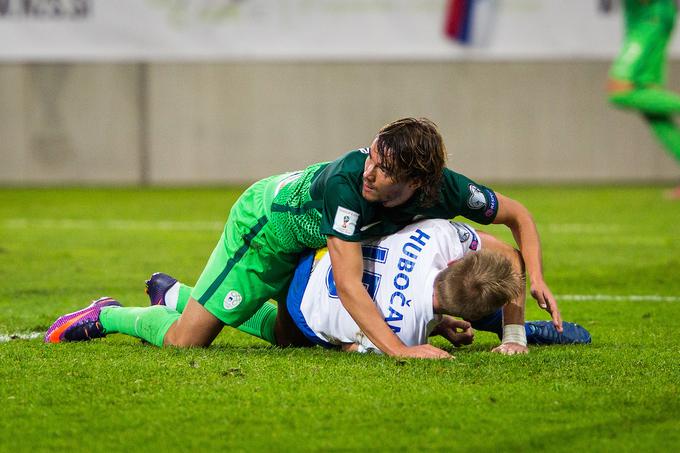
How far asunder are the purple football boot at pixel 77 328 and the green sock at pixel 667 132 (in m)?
9.50

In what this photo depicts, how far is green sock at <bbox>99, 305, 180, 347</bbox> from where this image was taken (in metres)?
5.23

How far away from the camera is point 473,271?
4.53 m

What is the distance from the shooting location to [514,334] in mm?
4941

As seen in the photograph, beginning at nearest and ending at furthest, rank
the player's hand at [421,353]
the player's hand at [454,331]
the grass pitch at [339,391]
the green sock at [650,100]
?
the grass pitch at [339,391]
the player's hand at [421,353]
the player's hand at [454,331]
the green sock at [650,100]

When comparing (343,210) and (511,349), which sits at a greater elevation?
(343,210)

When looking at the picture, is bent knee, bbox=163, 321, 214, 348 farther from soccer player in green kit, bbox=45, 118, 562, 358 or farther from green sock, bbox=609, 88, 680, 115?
green sock, bbox=609, 88, 680, 115

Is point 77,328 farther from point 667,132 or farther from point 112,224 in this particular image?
point 667,132

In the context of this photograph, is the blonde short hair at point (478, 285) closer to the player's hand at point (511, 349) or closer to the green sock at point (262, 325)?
the player's hand at point (511, 349)

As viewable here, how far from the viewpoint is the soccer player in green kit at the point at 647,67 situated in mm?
13359

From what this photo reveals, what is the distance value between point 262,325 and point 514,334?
1174mm

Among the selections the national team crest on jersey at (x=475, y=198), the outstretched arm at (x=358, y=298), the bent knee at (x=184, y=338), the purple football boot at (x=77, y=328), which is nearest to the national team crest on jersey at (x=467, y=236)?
the national team crest on jersey at (x=475, y=198)

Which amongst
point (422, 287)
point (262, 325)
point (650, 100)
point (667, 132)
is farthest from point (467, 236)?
point (667, 132)

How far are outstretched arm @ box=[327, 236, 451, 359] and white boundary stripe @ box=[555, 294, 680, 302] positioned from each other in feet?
8.37

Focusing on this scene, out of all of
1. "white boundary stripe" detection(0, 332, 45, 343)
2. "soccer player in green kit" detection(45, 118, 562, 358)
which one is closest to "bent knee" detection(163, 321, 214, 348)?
"soccer player in green kit" detection(45, 118, 562, 358)
